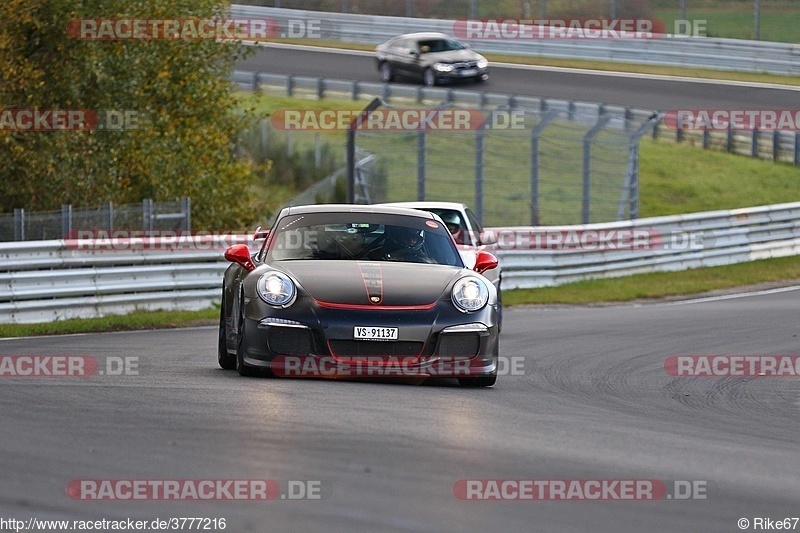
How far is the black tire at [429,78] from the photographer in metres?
38.2

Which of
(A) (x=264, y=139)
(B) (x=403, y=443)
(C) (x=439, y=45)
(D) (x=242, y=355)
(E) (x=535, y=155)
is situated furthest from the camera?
(C) (x=439, y=45)

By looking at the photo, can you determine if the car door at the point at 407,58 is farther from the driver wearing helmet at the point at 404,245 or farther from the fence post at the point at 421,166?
the driver wearing helmet at the point at 404,245

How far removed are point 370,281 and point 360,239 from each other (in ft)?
2.59

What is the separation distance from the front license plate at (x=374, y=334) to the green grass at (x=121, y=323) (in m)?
6.72

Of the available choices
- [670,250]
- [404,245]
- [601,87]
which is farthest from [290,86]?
[404,245]

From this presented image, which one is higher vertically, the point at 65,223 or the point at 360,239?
the point at 360,239

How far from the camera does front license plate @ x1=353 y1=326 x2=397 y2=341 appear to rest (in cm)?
895

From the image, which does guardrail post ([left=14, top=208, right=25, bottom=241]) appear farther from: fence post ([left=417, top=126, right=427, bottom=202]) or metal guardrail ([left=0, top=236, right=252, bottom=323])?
fence post ([left=417, top=126, right=427, bottom=202])

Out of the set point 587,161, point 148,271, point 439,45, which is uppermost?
point 439,45

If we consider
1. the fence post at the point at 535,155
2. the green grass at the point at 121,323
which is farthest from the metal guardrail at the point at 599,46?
the green grass at the point at 121,323

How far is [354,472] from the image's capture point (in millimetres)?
6023

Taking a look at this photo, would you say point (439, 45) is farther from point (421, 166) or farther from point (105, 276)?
point (105, 276)

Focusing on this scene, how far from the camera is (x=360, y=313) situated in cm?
898

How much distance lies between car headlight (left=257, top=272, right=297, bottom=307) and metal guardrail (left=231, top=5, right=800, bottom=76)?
33279mm
